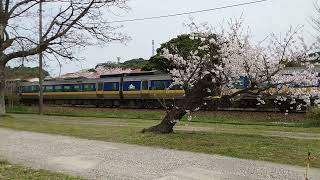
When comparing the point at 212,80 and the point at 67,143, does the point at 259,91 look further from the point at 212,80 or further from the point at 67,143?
the point at 67,143

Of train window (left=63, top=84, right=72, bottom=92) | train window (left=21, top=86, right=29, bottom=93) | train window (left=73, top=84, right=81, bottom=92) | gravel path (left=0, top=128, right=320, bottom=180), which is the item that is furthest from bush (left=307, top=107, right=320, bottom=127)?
train window (left=21, top=86, right=29, bottom=93)

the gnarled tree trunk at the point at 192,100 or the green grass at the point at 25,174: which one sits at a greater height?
the gnarled tree trunk at the point at 192,100

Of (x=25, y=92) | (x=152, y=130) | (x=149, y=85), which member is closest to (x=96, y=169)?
(x=152, y=130)

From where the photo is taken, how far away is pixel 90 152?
1240 cm

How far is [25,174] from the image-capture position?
31.3 ft

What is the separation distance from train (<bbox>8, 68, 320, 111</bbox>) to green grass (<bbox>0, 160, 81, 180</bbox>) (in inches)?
727

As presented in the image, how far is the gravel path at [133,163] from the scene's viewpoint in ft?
30.9

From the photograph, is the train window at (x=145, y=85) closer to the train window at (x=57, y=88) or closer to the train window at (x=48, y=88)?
the train window at (x=57, y=88)

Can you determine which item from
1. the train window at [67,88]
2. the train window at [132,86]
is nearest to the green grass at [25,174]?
Answer: the train window at [132,86]

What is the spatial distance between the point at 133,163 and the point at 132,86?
2833 centimetres

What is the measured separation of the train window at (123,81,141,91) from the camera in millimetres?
38188

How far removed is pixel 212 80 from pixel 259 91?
142 centimetres

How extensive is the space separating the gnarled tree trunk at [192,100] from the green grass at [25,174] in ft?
19.2

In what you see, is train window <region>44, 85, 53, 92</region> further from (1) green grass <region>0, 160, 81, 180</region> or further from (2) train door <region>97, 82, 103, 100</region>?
(1) green grass <region>0, 160, 81, 180</region>
